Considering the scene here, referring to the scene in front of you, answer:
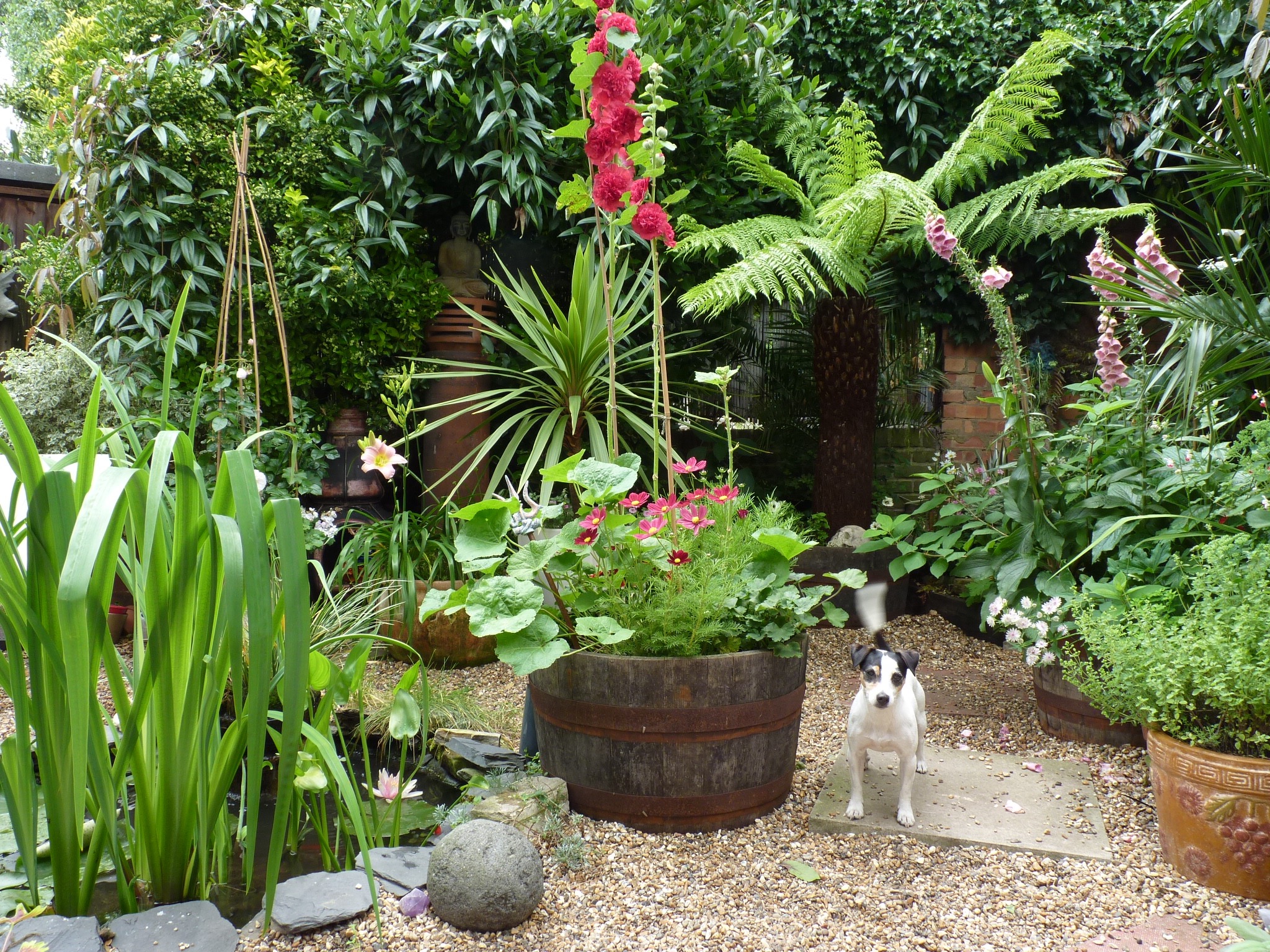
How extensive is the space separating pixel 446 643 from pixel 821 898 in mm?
1905

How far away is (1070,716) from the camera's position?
2301 mm

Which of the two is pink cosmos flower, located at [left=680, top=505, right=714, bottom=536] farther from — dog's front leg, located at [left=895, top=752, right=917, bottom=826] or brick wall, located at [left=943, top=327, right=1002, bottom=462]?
brick wall, located at [left=943, top=327, right=1002, bottom=462]

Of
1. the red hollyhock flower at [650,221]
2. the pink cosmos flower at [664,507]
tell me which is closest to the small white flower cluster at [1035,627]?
the pink cosmos flower at [664,507]

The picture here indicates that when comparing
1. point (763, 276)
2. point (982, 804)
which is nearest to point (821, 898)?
point (982, 804)

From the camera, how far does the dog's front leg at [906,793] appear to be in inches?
70.2

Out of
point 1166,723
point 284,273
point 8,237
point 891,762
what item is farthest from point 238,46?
point 1166,723

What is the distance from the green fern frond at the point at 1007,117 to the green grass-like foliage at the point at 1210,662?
2258 mm

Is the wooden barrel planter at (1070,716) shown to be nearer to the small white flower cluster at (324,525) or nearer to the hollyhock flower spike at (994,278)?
the hollyhock flower spike at (994,278)

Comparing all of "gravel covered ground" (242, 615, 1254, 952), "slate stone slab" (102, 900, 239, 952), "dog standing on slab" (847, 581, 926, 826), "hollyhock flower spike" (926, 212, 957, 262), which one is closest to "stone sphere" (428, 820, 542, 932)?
"gravel covered ground" (242, 615, 1254, 952)

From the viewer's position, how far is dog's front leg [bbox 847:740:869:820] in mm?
1804

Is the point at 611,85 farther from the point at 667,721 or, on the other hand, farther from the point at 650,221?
the point at 667,721

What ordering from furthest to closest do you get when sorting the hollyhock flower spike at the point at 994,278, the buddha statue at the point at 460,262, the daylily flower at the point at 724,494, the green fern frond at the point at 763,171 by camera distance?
1. the buddha statue at the point at 460,262
2. the green fern frond at the point at 763,171
3. the hollyhock flower spike at the point at 994,278
4. the daylily flower at the point at 724,494

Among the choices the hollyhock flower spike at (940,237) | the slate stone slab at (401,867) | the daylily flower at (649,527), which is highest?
the hollyhock flower spike at (940,237)

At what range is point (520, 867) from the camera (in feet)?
4.58
